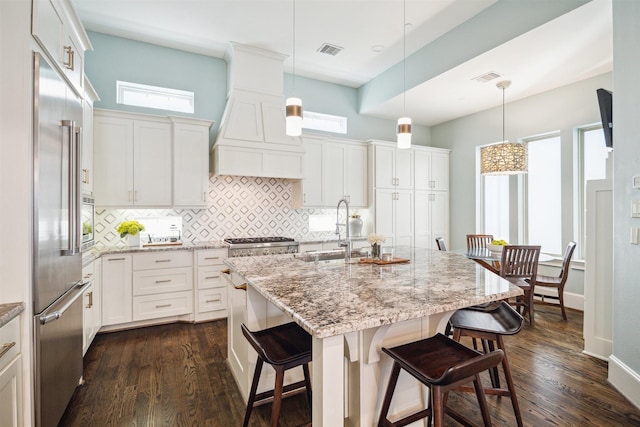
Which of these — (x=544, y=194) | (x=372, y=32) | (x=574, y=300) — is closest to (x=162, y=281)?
(x=372, y=32)

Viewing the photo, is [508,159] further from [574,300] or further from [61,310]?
[61,310]

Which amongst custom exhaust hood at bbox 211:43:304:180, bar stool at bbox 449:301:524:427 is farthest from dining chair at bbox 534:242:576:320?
custom exhaust hood at bbox 211:43:304:180

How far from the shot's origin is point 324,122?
18.0ft

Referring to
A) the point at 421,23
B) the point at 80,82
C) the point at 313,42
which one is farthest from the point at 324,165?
the point at 80,82

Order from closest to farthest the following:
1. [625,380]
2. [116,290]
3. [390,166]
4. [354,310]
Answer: [354,310] → [625,380] → [116,290] → [390,166]

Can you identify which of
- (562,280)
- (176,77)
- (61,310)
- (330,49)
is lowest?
(562,280)

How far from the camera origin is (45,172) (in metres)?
1.71

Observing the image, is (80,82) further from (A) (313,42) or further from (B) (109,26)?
(A) (313,42)

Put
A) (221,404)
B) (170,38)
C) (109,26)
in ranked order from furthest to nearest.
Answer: (170,38) < (109,26) < (221,404)

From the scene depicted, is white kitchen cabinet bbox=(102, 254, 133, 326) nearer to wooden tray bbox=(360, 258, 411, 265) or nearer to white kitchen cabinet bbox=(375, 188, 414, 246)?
wooden tray bbox=(360, 258, 411, 265)

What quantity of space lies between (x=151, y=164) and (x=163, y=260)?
1163 millimetres

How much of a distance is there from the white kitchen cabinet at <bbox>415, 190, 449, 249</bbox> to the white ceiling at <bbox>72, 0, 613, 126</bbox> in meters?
1.79

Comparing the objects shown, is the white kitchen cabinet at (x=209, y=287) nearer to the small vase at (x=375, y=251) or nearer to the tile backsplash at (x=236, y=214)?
the tile backsplash at (x=236, y=214)

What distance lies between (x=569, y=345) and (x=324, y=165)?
11.9ft
